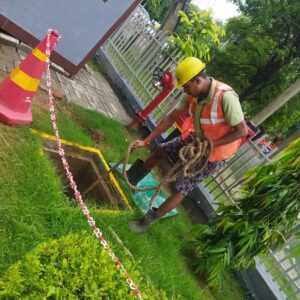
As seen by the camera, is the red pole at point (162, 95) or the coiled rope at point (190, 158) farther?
the red pole at point (162, 95)

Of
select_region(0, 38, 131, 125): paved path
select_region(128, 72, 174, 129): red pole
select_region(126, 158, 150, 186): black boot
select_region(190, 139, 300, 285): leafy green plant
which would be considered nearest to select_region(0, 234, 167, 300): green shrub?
select_region(190, 139, 300, 285): leafy green plant

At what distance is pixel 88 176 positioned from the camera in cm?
462

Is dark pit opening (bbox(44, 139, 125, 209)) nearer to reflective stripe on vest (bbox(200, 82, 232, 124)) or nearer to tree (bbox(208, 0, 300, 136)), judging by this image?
reflective stripe on vest (bbox(200, 82, 232, 124))

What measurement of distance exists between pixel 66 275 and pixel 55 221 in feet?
4.31

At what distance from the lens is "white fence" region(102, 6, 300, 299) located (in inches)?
191

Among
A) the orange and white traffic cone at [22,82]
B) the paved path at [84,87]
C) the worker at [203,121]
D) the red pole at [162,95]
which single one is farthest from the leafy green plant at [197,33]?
the orange and white traffic cone at [22,82]

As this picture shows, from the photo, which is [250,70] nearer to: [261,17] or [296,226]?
[261,17]

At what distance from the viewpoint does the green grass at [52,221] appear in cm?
284

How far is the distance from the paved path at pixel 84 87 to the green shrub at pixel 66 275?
12.5ft

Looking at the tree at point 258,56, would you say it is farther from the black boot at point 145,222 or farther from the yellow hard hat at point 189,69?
the black boot at point 145,222

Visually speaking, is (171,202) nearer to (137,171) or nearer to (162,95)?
(137,171)

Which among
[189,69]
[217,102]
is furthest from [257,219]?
[189,69]

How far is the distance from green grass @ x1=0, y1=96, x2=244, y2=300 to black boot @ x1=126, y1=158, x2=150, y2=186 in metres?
0.30

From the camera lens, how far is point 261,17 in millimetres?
10516
